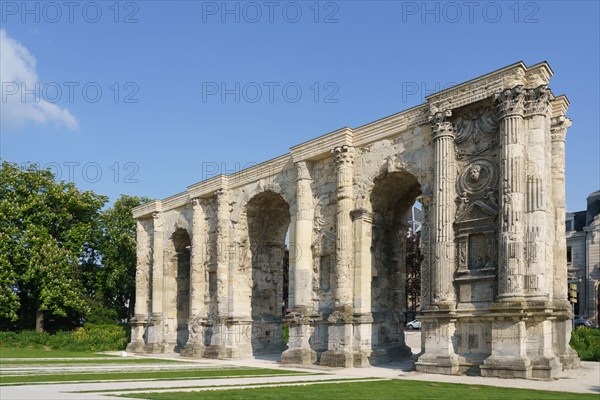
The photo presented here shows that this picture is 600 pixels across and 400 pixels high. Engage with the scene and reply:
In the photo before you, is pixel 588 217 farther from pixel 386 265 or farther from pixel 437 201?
pixel 437 201

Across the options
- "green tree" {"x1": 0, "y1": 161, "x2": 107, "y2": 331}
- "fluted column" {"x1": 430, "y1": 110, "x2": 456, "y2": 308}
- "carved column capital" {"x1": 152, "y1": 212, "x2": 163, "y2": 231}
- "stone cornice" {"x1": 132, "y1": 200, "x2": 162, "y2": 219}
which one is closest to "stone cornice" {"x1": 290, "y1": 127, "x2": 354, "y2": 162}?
"fluted column" {"x1": 430, "y1": 110, "x2": 456, "y2": 308}

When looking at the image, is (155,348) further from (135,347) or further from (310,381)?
(310,381)

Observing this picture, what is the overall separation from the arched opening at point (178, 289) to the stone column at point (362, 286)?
12660 millimetres

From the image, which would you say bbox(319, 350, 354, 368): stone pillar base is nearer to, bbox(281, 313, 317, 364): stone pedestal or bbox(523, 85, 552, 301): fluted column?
bbox(281, 313, 317, 364): stone pedestal

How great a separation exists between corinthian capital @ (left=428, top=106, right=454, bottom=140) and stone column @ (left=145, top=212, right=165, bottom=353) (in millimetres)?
18221

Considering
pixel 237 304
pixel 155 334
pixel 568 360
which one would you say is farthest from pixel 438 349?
pixel 155 334

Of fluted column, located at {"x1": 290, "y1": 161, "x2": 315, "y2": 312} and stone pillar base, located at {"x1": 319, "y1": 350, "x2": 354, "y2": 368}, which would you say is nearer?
stone pillar base, located at {"x1": 319, "y1": 350, "x2": 354, "y2": 368}

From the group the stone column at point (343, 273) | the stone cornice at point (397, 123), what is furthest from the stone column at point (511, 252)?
the stone column at point (343, 273)

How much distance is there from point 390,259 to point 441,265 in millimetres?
4913

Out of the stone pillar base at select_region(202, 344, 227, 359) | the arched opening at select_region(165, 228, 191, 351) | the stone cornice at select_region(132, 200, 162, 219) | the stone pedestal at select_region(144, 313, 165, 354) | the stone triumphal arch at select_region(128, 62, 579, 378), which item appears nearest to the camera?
the stone triumphal arch at select_region(128, 62, 579, 378)

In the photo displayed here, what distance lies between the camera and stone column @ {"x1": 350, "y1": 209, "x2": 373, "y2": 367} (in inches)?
789

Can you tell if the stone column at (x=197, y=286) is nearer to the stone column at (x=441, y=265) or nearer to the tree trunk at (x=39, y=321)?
the stone column at (x=441, y=265)

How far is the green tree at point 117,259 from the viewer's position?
4216 cm

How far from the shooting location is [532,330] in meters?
15.5
